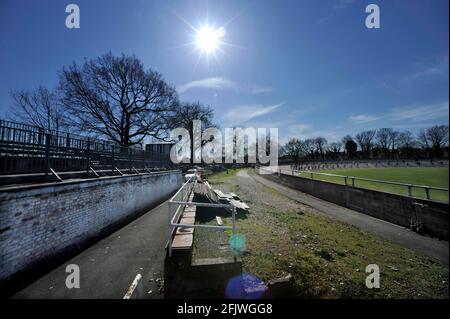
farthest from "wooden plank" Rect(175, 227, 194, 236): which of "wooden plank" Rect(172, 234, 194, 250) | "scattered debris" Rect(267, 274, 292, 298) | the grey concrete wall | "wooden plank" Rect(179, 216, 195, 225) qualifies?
the grey concrete wall

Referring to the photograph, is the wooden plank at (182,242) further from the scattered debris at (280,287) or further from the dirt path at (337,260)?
the scattered debris at (280,287)

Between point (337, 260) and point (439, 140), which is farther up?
point (439, 140)

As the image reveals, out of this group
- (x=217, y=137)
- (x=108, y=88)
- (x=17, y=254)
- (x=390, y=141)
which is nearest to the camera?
(x=17, y=254)

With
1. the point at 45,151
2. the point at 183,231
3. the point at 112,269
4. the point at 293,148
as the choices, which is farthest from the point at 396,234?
the point at 293,148

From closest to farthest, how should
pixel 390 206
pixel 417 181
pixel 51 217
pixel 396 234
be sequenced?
pixel 51 217 < pixel 396 234 < pixel 390 206 < pixel 417 181

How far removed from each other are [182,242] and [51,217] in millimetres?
3594

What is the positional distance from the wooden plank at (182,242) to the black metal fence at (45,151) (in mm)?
4208

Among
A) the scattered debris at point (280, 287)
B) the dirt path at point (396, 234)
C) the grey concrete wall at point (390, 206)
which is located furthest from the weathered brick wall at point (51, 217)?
the grey concrete wall at point (390, 206)

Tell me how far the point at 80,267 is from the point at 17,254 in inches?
49.3

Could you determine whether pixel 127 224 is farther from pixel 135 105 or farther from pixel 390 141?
pixel 390 141

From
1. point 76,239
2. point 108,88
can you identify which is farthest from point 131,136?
point 76,239

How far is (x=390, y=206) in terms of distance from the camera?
29.8ft

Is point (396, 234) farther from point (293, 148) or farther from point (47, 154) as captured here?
point (293, 148)
